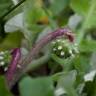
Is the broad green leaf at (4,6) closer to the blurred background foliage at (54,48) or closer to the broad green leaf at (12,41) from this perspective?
the blurred background foliage at (54,48)

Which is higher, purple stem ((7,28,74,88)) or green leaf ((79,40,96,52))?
purple stem ((7,28,74,88))

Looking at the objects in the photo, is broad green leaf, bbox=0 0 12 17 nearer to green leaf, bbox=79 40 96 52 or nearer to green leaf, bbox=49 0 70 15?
green leaf, bbox=79 40 96 52

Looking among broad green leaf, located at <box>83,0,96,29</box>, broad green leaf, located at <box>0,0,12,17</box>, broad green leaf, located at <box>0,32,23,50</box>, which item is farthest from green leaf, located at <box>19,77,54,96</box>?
broad green leaf, located at <box>83,0,96,29</box>

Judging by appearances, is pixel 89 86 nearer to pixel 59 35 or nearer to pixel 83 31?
pixel 59 35

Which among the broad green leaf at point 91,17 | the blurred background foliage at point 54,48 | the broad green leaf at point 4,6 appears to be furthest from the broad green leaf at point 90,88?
the broad green leaf at point 91,17

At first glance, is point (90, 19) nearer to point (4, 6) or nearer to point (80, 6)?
point (80, 6)

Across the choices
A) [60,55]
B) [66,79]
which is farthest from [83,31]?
[66,79]

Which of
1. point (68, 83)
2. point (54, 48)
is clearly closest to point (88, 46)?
point (54, 48)
